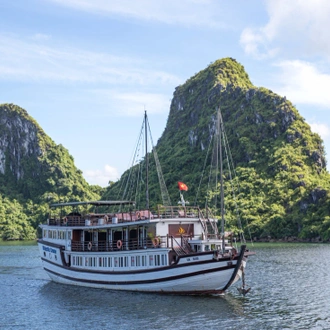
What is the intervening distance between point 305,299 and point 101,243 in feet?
58.3

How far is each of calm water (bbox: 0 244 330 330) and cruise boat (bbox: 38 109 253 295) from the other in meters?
1.06

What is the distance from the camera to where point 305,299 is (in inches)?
1572

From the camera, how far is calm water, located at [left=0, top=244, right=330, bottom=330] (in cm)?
3198

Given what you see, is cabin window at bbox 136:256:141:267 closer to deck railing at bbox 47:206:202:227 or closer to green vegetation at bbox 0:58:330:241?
deck railing at bbox 47:206:202:227

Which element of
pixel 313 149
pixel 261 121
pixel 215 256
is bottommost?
pixel 215 256

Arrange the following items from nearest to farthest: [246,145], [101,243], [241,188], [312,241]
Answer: [101,243] → [312,241] → [241,188] → [246,145]

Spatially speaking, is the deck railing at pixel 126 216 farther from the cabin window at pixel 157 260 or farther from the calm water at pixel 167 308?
the calm water at pixel 167 308

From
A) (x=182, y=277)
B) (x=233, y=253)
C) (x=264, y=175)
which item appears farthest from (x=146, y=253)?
(x=264, y=175)

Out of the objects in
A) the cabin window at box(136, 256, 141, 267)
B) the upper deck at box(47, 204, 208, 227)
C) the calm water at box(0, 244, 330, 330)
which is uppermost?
the upper deck at box(47, 204, 208, 227)

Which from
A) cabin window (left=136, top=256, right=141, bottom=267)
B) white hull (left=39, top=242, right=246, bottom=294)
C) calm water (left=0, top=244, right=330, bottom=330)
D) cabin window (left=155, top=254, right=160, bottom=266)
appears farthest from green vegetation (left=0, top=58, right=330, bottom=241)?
cabin window (left=155, top=254, right=160, bottom=266)

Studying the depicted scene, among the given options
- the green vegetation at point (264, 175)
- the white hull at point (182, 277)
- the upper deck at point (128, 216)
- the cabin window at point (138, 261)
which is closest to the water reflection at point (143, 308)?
the white hull at point (182, 277)

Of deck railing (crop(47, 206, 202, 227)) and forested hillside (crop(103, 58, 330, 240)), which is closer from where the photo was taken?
deck railing (crop(47, 206, 202, 227))

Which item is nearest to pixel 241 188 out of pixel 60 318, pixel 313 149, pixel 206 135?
pixel 313 149

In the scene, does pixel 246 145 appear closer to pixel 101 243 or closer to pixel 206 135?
pixel 206 135
